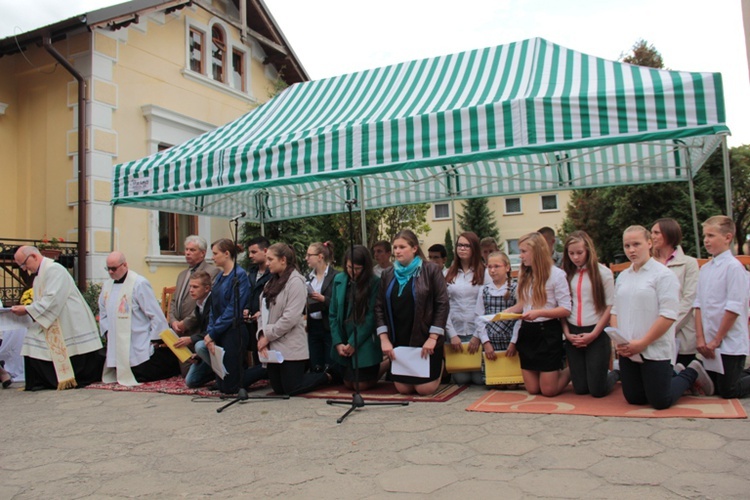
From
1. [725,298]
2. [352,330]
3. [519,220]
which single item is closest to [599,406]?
[725,298]

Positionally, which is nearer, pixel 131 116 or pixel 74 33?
pixel 74 33

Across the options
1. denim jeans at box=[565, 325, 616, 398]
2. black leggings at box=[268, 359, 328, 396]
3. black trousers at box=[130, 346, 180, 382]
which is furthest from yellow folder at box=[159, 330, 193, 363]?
denim jeans at box=[565, 325, 616, 398]

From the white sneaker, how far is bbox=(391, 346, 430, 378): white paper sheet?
229 cm

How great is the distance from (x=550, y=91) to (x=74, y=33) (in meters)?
9.47

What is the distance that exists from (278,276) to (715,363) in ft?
13.1

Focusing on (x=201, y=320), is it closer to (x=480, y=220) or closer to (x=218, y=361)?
(x=218, y=361)

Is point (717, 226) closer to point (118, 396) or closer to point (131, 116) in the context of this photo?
point (118, 396)

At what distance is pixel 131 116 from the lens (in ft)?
38.7

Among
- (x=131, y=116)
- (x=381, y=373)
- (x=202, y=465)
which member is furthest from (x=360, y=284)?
(x=131, y=116)

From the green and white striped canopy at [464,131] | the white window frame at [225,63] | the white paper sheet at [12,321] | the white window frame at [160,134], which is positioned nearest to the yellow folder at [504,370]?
the green and white striped canopy at [464,131]

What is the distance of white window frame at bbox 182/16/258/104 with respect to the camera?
13359 millimetres

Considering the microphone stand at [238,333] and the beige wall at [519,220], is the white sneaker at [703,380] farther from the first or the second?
the beige wall at [519,220]

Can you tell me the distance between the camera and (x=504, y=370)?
565 cm

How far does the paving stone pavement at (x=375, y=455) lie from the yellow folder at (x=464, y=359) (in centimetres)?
71
